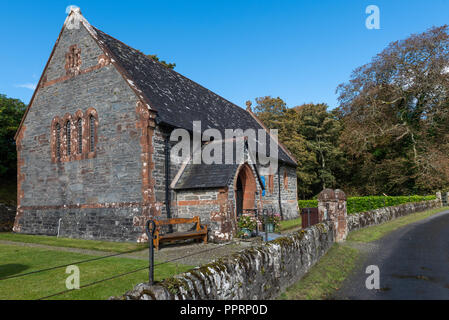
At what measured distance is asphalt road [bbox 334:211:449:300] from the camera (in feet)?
Result: 19.7

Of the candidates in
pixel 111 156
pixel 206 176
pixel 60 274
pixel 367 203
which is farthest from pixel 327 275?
pixel 367 203

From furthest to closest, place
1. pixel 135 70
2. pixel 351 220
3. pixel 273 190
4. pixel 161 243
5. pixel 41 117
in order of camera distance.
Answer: pixel 273 190, pixel 41 117, pixel 135 70, pixel 351 220, pixel 161 243

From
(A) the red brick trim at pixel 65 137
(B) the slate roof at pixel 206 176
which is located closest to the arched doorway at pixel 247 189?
(B) the slate roof at pixel 206 176

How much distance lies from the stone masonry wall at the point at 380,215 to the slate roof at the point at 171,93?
8.80 metres

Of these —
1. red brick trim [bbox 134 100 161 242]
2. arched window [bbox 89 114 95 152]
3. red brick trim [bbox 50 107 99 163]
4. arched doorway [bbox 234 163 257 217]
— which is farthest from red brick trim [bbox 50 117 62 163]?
arched doorway [bbox 234 163 257 217]

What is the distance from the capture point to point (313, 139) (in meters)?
41.8

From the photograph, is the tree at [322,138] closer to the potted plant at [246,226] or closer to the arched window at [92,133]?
the potted plant at [246,226]

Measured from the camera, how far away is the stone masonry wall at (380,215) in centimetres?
1507

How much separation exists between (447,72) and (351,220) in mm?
26553

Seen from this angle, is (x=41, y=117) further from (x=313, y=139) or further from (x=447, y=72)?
(x=447, y=72)

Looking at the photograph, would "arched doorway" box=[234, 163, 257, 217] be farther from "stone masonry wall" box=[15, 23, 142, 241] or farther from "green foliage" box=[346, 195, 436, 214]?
"green foliage" box=[346, 195, 436, 214]

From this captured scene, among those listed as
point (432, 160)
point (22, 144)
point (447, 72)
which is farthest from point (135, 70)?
point (447, 72)

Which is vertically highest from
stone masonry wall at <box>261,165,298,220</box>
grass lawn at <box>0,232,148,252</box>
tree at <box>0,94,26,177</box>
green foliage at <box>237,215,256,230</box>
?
tree at <box>0,94,26,177</box>

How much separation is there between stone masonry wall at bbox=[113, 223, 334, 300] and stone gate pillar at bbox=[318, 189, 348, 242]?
14.7 feet
